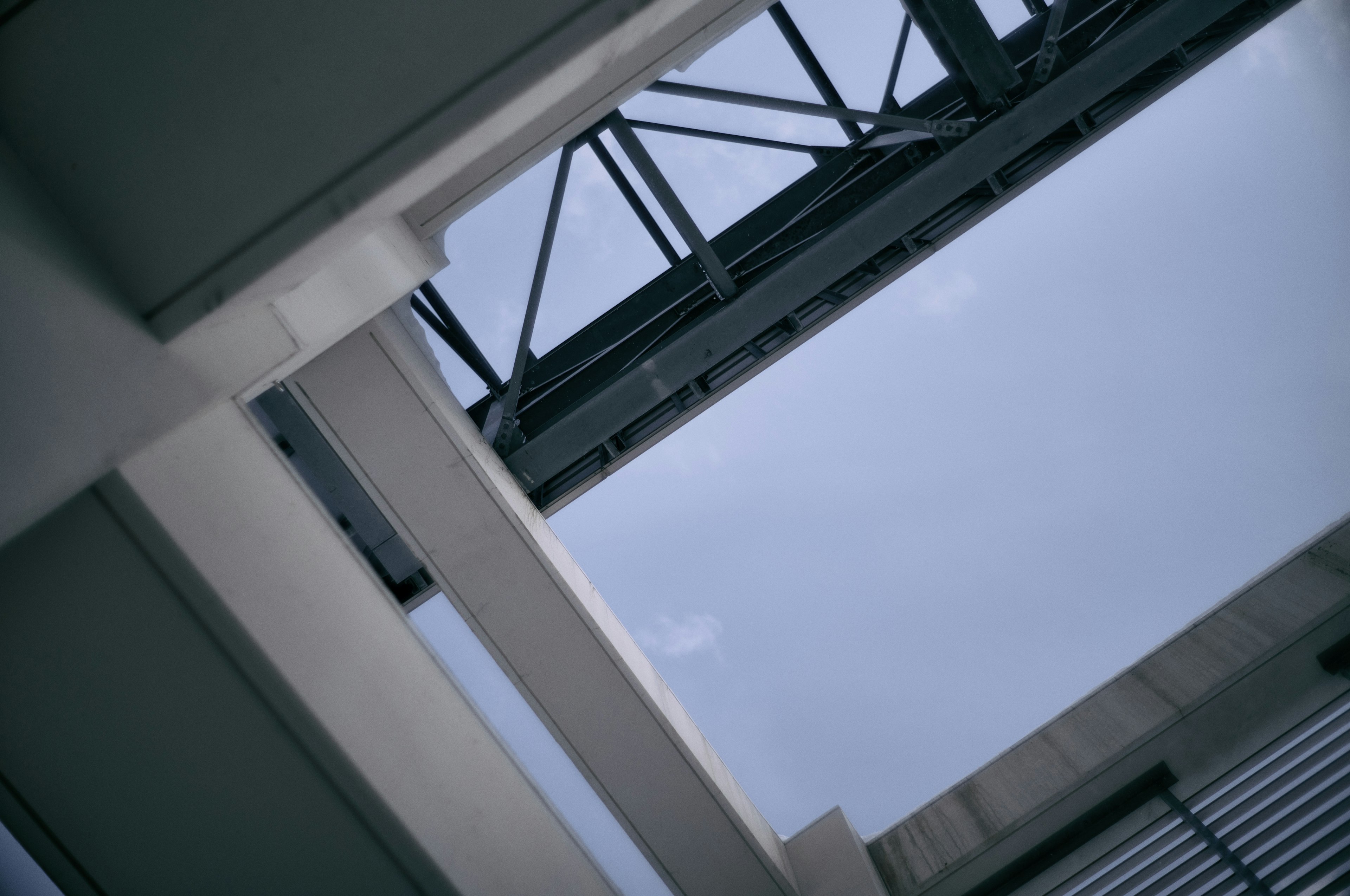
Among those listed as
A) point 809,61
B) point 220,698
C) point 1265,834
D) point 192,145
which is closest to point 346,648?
point 220,698

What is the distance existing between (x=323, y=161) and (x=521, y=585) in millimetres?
5243

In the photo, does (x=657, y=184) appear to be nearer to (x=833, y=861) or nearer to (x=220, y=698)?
(x=220, y=698)

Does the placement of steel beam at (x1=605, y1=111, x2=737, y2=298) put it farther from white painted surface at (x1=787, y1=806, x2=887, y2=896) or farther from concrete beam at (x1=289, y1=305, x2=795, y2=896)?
white painted surface at (x1=787, y1=806, x2=887, y2=896)

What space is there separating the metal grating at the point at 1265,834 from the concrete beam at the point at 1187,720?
0.15 metres

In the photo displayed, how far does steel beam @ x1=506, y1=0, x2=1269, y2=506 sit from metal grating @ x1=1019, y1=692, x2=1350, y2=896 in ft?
19.9

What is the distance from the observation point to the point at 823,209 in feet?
27.0

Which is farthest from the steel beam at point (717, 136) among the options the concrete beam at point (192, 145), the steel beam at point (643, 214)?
the concrete beam at point (192, 145)

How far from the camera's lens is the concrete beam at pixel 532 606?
23.6 ft

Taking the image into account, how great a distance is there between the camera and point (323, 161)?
9.82 ft

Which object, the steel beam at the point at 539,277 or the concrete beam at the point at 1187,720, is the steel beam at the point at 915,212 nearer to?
the steel beam at the point at 539,277

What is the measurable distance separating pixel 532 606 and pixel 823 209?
5177 millimetres

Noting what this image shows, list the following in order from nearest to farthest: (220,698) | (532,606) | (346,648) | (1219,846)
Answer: (220,698)
(346,648)
(1219,846)
(532,606)

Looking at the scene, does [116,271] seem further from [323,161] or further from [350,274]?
[350,274]

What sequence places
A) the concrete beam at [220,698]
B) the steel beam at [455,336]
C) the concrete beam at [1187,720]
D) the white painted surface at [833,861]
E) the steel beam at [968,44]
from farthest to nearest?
the steel beam at [455,336]
the white painted surface at [833,861]
the concrete beam at [1187,720]
the steel beam at [968,44]
the concrete beam at [220,698]
